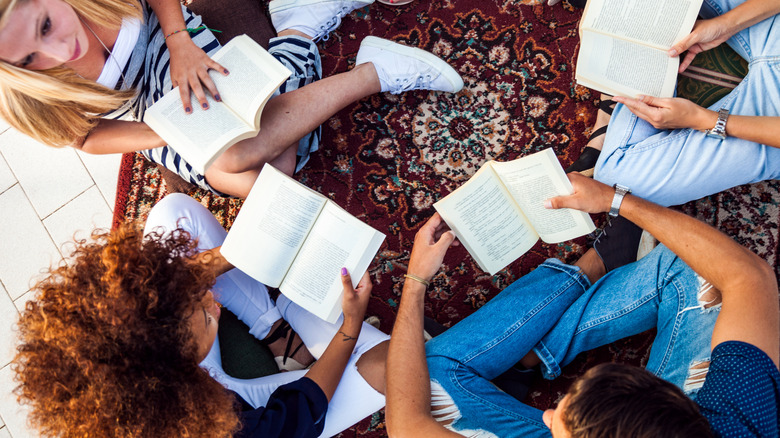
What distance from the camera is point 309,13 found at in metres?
1.67

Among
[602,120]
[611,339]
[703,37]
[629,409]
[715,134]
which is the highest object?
[703,37]

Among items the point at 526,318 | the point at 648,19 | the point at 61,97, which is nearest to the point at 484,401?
the point at 526,318

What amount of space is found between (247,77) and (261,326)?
0.73 metres

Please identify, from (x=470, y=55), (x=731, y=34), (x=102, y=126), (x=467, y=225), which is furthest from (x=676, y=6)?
(x=102, y=126)

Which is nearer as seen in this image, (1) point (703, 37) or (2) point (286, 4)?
(1) point (703, 37)

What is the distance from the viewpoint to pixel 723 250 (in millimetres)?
1080

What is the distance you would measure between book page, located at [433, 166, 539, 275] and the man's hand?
4.4 inches

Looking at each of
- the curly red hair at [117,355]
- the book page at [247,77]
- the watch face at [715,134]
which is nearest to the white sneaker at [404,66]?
the book page at [247,77]

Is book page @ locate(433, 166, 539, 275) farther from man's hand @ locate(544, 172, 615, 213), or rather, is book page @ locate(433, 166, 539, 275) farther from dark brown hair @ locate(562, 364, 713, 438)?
dark brown hair @ locate(562, 364, 713, 438)

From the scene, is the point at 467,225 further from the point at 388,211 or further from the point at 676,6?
the point at 676,6

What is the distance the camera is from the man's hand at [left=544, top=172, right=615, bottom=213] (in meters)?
1.27

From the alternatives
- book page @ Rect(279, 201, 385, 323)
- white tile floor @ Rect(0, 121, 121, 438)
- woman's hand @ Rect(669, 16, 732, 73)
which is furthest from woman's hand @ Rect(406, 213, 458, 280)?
white tile floor @ Rect(0, 121, 121, 438)

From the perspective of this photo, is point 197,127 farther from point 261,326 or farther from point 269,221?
point 261,326

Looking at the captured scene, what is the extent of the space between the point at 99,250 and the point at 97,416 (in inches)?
12.7
